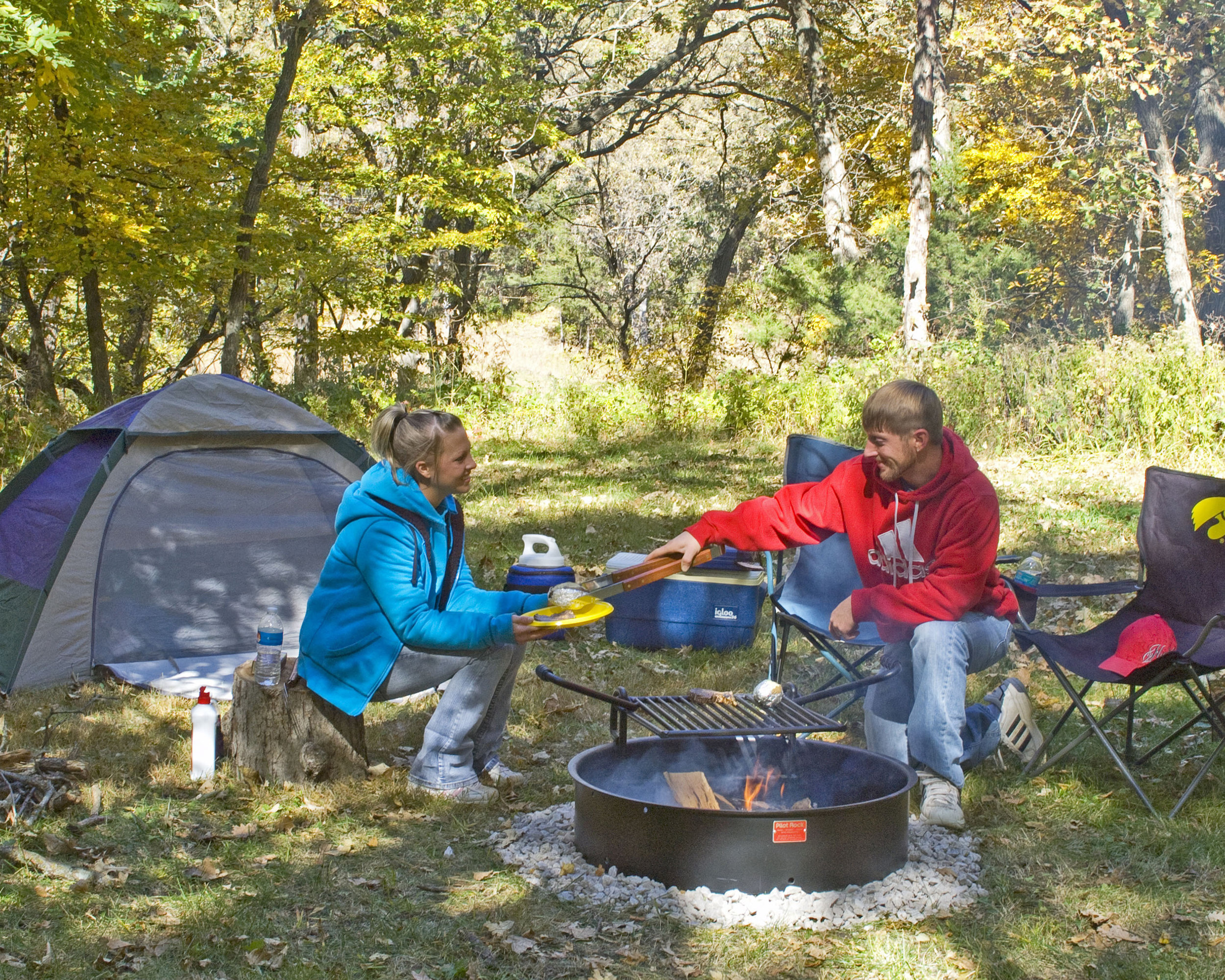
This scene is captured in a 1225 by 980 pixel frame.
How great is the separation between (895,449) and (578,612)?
1.07 metres

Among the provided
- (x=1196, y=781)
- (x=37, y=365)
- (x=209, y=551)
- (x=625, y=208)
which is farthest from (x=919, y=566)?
(x=625, y=208)

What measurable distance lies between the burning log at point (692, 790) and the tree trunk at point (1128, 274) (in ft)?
74.3

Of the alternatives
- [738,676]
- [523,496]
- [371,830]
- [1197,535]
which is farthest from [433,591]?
[523,496]

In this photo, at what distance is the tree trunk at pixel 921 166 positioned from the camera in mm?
13141

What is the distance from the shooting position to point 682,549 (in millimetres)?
3127

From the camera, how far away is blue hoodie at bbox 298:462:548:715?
3104 millimetres

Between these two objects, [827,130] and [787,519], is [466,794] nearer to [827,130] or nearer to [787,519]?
[787,519]

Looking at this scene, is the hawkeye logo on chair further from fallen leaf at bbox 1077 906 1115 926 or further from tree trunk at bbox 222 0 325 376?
tree trunk at bbox 222 0 325 376

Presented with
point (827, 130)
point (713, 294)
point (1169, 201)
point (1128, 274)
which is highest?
point (827, 130)

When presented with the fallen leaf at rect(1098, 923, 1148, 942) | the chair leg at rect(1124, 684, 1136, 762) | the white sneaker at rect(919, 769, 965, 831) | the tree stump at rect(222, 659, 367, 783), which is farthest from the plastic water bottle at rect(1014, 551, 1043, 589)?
the tree stump at rect(222, 659, 367, 783)

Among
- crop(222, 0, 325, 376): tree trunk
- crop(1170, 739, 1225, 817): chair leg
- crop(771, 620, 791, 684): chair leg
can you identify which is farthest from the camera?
crop(222, 0, 325, 376): tree trunk

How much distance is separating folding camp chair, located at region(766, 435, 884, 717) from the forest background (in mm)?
3925

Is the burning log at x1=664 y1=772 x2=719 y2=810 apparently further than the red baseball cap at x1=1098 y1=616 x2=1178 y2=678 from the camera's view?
No

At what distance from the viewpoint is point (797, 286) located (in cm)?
1744
